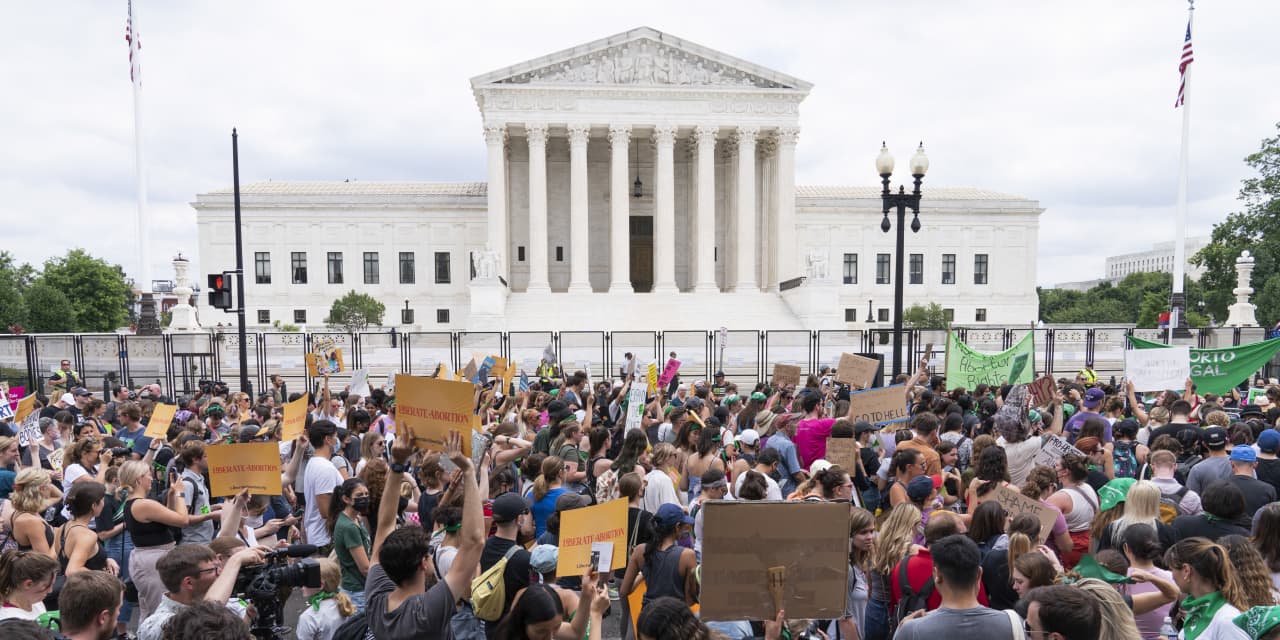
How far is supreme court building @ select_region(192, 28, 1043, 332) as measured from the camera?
45.9 meters

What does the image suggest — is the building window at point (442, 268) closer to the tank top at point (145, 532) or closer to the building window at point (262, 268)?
the building window at point (262, 268)

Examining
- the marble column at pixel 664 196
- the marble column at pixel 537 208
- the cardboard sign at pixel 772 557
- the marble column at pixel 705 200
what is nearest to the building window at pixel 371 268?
the marble column at pixel 537 208

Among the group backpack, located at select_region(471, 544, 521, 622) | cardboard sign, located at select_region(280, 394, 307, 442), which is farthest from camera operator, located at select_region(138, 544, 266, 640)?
cardboard sign, located at select_region(280, 394, 307, 442)

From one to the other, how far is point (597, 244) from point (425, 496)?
50.1m

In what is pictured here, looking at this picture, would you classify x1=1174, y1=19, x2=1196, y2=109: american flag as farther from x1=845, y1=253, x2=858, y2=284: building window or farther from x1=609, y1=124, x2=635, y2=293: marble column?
x1=845, y1=253, x2=858, y2=284: building window

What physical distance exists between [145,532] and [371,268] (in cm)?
5523

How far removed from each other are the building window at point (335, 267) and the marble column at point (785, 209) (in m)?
31.9

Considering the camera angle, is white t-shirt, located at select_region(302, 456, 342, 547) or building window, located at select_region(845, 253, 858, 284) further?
building window, located at select_region(845, 253, 858, 284)

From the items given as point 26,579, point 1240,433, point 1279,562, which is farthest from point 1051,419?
point 26,579

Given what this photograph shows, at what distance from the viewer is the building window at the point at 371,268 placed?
57.9 m

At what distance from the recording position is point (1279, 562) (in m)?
4.62

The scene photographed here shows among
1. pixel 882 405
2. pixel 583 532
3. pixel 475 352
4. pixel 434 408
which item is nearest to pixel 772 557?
pixel 583 532

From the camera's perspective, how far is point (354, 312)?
167 ft

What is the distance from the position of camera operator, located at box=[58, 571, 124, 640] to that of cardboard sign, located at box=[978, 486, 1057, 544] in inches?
203
